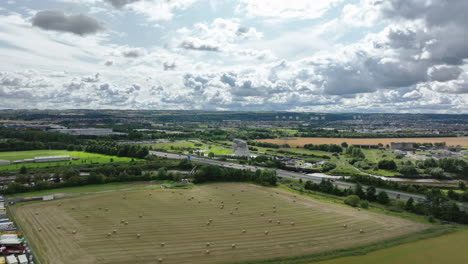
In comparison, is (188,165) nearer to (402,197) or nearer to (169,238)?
(169,238)

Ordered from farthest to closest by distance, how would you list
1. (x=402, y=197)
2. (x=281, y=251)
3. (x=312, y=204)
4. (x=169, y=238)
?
(x=402, y=197)
(x=312, y=204)
(x=169, y=238)
(x=281, y=251)

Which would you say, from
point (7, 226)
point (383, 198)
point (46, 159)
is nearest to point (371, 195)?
point (383, 198)

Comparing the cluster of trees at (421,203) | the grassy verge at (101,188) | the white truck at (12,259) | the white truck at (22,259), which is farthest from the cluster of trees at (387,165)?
the white truck at (12,259)

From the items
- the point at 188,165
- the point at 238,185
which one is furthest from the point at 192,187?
the point at 188,165

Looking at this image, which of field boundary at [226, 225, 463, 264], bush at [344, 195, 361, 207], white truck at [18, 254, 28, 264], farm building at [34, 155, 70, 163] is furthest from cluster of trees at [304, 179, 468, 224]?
farm building at [34, 155, 70, 163]

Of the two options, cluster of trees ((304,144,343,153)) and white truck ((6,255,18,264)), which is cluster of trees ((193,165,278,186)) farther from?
cluster of trees ((304,144,343,153))

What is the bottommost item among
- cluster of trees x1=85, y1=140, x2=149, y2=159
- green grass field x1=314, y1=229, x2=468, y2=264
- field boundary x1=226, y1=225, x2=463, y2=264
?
green grass field x1=314, y1=229, x2=468, y2=264

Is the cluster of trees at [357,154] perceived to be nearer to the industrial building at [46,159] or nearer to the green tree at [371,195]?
the green tree at [371,195]
